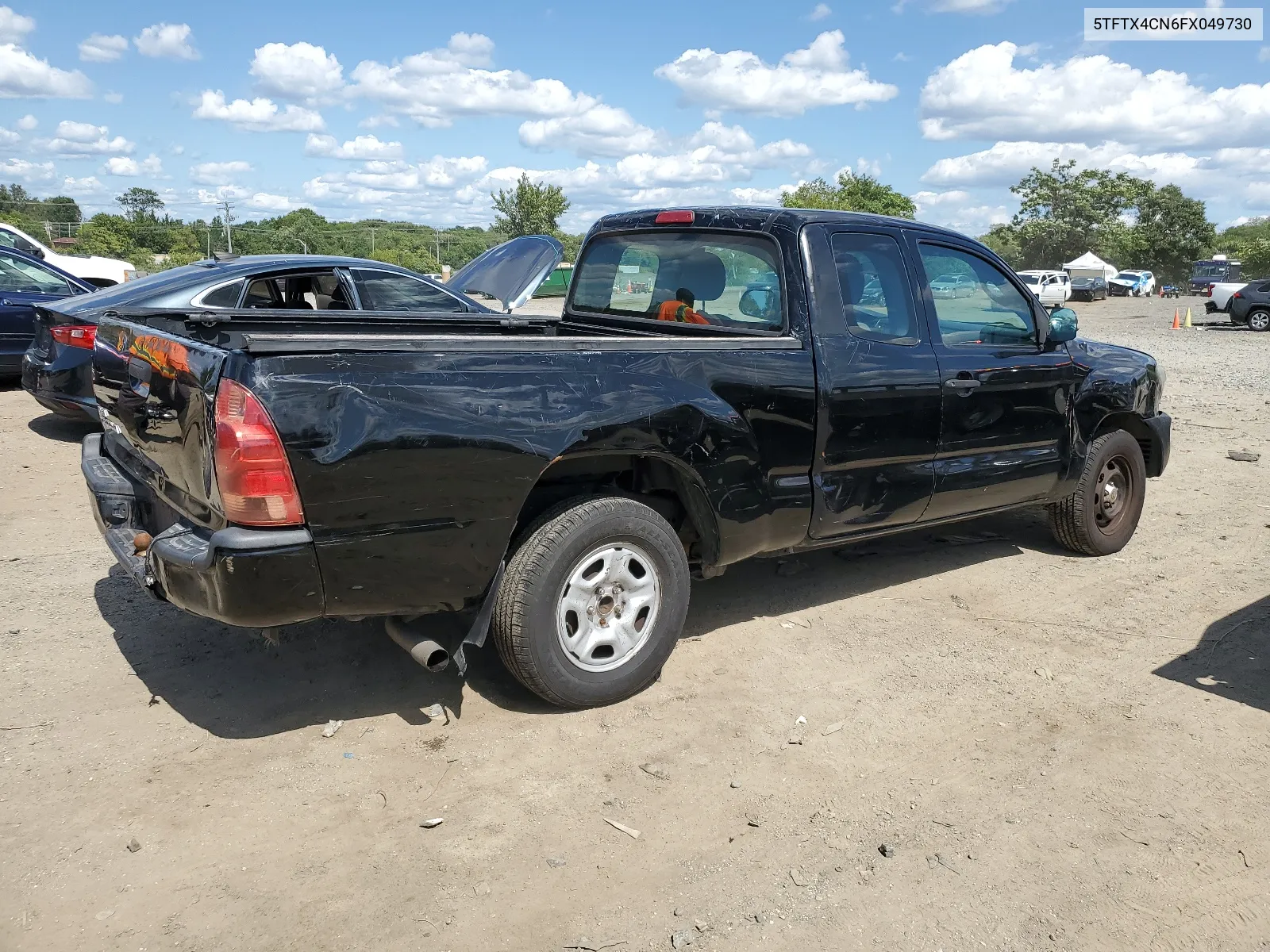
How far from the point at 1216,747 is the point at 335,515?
10.8ft

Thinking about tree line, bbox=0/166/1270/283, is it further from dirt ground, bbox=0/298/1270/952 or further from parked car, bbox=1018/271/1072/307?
dirt ground, bbox=0/298/1270/952

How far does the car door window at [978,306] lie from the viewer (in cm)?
491

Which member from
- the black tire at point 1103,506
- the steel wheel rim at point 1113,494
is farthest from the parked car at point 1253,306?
the steel wheel rim at point 1113,494

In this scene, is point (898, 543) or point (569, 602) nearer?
point (569, 602)

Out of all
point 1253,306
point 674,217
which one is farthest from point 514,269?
point 1253,306

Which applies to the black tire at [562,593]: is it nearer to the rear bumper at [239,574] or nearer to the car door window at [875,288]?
the rear bumper at [239,574]

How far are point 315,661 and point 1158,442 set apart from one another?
5.07m

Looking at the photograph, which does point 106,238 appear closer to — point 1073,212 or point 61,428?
point 61,428


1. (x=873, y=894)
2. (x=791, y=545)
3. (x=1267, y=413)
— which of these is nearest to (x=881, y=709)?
(x=791, y=545)

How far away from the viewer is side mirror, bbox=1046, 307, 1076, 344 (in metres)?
5.32

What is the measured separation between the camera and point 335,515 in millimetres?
3066

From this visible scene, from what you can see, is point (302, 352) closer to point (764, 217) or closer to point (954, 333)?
point (764, 217)

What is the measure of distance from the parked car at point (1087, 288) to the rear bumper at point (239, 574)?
4969cm

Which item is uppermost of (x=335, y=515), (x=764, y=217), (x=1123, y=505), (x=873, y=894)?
(x=764, y=217)
